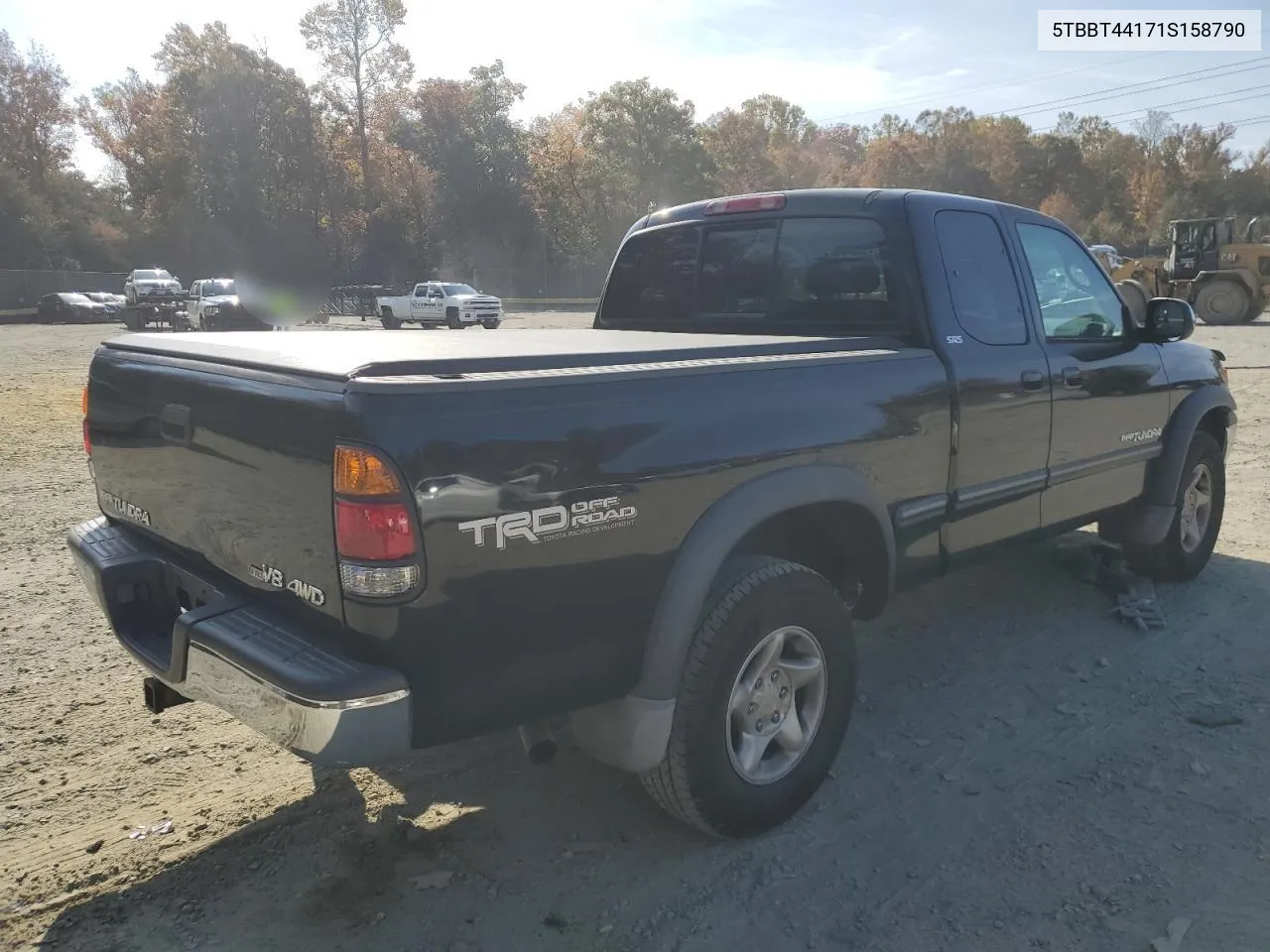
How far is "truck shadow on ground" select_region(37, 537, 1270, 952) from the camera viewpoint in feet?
8.78

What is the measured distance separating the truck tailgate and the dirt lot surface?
94 cm

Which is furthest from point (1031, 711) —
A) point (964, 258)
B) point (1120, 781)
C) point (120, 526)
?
point (120, 526)

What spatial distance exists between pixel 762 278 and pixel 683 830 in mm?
2317

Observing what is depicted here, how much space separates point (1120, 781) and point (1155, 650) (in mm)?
1378

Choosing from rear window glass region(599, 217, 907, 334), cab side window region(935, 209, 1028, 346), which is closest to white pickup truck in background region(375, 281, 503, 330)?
rear window glass region(599, 217, 907, 334)

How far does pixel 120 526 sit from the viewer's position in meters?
3.35

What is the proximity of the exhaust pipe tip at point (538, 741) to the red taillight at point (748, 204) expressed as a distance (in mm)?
2506

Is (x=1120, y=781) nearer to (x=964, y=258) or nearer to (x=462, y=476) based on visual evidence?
(x=964, y=258)

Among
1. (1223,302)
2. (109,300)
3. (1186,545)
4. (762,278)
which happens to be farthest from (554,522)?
(109,300)

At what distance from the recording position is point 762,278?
13.9 ft

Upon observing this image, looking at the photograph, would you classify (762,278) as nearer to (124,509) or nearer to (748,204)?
(748,204)

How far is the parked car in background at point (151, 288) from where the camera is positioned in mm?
34531

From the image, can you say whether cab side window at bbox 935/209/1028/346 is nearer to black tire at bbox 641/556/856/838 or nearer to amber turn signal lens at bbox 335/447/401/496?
black tire at bbox 641/556/856/838

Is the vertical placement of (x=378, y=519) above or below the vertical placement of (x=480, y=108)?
below
